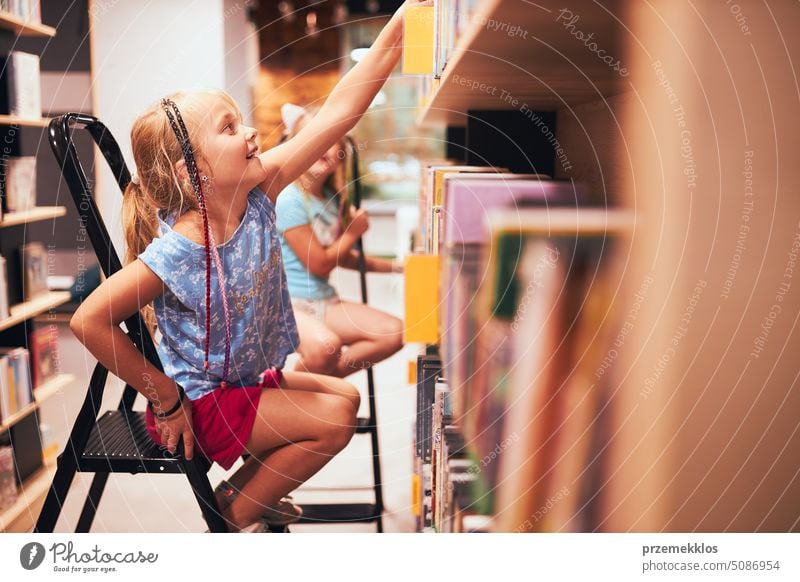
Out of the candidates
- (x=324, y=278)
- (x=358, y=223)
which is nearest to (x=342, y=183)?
(x=358, y=223)

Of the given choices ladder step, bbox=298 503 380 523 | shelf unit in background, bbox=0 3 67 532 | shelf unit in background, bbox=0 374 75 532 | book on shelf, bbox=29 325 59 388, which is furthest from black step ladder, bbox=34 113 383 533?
book on shelf, bbox=29 325 59 388

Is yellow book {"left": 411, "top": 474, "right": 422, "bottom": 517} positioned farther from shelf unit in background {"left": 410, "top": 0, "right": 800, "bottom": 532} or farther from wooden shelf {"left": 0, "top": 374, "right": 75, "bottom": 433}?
wooden shelf {"left": 0, "top": 374, "right": 75, "bottom": 433}

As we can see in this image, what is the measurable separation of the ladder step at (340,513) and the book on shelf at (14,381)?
38.3 inches

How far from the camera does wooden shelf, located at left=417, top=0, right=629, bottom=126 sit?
2.83 ft

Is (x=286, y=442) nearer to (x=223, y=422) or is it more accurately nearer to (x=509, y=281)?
(x=223, y=422)

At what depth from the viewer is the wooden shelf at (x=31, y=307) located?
2.14m

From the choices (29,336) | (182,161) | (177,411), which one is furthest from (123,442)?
(29,336)

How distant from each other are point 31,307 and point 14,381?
0.22 meters

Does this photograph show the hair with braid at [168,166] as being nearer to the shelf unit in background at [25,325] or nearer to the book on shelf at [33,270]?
the shelf unit in background at [25,325]

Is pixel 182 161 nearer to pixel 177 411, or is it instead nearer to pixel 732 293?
pixel 177 411

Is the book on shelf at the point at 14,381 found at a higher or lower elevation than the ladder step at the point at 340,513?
higher
